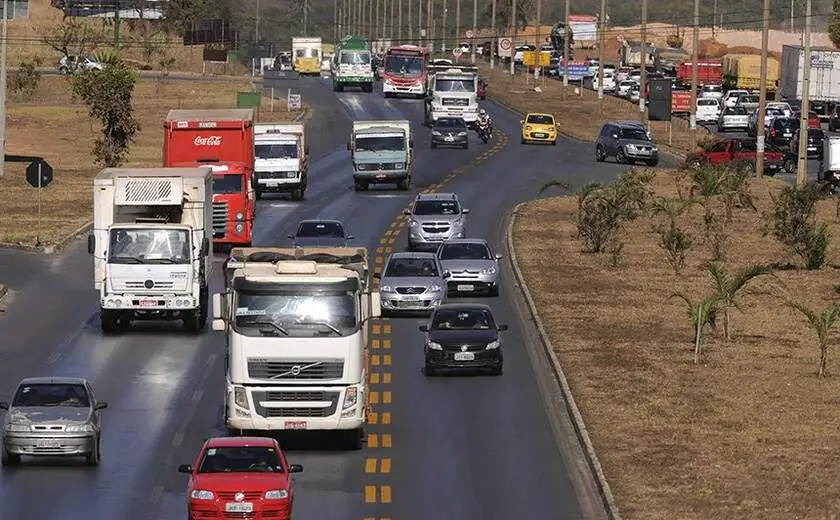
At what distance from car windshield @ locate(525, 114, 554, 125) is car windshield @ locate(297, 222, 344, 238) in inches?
1915

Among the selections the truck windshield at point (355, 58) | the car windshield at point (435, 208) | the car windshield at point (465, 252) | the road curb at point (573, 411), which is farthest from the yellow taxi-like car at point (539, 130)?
the car windshield at point (465, 252)

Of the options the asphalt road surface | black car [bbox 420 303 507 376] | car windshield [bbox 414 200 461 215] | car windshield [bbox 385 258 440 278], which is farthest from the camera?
car windshield [bbox 414 200 461 215]

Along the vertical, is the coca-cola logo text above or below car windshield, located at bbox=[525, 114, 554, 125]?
above

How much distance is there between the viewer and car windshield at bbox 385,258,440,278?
175ft

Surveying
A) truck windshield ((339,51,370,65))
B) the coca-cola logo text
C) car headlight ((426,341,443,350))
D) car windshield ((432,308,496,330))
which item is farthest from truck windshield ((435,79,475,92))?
car headlight ((426,341,443,350))

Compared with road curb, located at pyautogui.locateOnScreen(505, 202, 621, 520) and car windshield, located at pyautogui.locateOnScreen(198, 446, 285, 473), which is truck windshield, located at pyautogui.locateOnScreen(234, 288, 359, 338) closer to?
road curb, located at pyautogui.locateOnScreen(505, 202, 621, 520)

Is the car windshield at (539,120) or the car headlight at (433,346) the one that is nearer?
the car headlight at (433,346)

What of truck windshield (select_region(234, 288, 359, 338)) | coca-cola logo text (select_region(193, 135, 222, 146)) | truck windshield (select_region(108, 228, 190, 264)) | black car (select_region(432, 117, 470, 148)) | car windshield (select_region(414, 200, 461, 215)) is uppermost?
coca-cola logo text (select_region(193, 135, 222, 146))

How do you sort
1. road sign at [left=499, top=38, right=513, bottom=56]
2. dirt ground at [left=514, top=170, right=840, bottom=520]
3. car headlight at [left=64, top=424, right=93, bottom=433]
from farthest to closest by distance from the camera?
1. road sign at [left=499, top=38, right=513, bottom=56]
2. car headlight at [left=64, top=424, right=93, bottom=433]
3. dirt ground at [left=514, top=170, right=840, bottom=520]

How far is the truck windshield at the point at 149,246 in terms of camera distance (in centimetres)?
4753

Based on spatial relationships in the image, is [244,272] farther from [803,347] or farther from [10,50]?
[10,50]

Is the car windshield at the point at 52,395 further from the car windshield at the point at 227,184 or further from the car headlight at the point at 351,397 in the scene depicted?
the car windshield at the point at 227,184

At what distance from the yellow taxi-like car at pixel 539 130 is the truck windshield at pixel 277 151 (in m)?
31.6

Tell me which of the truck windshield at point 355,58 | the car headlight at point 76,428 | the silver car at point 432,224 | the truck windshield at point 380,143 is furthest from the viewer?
the truck windshield at point 355,58
